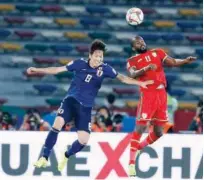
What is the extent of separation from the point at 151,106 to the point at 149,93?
0.56ft

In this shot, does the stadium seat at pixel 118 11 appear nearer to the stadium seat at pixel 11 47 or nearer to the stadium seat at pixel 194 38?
the stadium seat at pixel 194 38

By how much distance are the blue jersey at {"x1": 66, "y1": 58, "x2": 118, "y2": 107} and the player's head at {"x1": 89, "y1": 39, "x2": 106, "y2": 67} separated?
→ 97 mm

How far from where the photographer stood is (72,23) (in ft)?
71.6

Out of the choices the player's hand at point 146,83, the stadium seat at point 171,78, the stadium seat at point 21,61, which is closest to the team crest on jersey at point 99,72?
the player's hand at point 146,83

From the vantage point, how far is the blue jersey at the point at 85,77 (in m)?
14.2

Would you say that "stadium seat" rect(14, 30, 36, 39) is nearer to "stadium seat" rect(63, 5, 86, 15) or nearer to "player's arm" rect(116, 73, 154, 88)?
"stadium seat" rect(63, 5, 86, 15)

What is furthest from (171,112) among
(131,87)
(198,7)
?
(198,7)

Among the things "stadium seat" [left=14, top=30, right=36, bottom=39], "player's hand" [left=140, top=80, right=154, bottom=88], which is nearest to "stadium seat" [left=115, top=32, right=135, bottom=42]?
"stadium seat" [left=14, top=30, right=36, bottom=39]

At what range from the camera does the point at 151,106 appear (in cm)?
1519

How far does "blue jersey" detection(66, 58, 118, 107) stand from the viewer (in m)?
14.2

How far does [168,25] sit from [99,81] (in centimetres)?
770

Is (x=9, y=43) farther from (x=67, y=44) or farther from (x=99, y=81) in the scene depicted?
(x=99, y=81)

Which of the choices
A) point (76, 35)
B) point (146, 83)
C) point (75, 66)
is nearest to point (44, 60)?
point (76, 35)

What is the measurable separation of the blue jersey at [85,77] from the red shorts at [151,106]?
1.04 m
